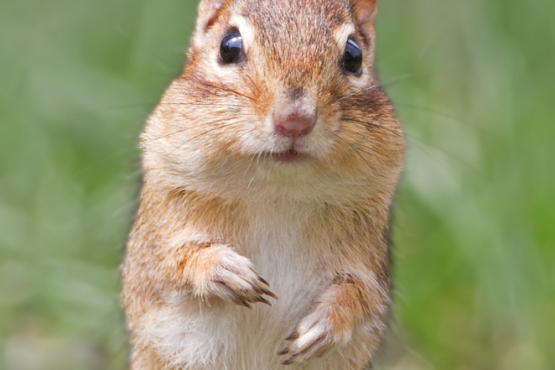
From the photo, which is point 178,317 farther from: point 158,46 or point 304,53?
point 158,46

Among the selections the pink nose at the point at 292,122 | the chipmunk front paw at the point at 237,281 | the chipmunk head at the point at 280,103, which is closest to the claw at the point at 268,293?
the chipmunk front paw at the point at 237,281

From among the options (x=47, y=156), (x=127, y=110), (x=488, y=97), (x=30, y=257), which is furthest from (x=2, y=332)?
(x=488, y=97)

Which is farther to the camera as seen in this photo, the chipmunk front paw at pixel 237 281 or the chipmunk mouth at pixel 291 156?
the chipmunk front paw at pixel 237 281

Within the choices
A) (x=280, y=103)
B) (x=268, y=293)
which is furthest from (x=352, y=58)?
(x=268, y=293)

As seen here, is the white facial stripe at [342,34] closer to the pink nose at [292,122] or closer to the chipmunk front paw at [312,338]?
the pink nose at [292,122]

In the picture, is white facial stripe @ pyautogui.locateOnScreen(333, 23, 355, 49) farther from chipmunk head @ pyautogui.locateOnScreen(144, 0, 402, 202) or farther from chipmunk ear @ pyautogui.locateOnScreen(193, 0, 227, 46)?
chipmunk ear @ pyautogui.locateOnScreen(193, 0, 227, 46)

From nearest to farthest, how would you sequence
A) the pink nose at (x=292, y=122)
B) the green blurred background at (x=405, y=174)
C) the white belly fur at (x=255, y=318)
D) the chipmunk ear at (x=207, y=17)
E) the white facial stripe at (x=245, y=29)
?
1. the pink nose at (x=292, y=122)
2. the white facial stripe at (x=245, y=29)
3. the white belly fur at (x=255, y=318)
4. the chipmunk ear at (x=207, y=17)
5. the green blurred background at (x=405, y=174)

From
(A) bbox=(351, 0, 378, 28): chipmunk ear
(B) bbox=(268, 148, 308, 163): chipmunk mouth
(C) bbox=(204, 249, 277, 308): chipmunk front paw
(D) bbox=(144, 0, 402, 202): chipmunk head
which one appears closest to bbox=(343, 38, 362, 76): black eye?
(D) bbox=(144, 0, 402, 202): chipmunk head
